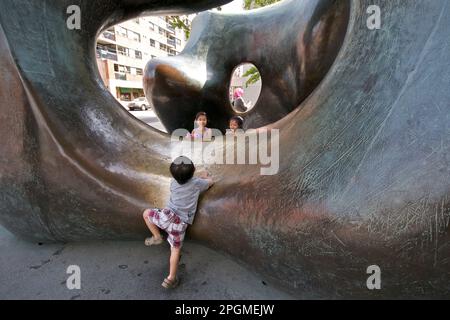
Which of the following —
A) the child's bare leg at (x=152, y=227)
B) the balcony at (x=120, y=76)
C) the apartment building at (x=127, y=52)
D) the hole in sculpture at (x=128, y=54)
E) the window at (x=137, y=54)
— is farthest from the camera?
the window at (x=137, y=54)

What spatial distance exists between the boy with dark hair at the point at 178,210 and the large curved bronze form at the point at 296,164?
5.4 inches

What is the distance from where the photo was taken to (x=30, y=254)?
2.43 metres

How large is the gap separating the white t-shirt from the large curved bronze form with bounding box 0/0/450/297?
12 centimetres

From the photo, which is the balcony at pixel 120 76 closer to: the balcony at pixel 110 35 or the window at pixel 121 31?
the balcony at pixel 110 35

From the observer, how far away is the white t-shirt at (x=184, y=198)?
2.14 m

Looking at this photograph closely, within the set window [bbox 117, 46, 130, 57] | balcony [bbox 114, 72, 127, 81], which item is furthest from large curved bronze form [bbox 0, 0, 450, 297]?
window [bbox 117, 46, 130, 57]

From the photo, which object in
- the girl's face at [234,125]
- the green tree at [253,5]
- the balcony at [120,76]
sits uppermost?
the balcony at [120,76]

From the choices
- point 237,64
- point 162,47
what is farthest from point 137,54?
point 237,64

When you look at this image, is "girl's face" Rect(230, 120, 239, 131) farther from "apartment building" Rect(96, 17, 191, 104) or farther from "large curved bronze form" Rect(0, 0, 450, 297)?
"apartment building" Rect(96, 17, 191, 104)

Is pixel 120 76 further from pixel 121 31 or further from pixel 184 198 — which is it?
pixel 184 198

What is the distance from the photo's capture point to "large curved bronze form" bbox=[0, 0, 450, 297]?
4.96ft

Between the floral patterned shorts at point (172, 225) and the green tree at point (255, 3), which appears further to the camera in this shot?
the green tree at point (255, 3)

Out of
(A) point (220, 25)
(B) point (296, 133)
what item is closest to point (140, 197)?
(B) point (296, 133)

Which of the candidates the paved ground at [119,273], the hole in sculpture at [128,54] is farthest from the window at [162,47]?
the paved ground at [119,273]
